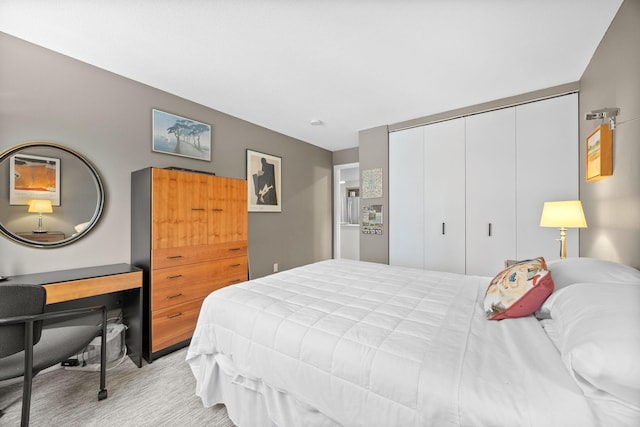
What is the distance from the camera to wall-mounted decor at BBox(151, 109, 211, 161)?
Result: 2781mm

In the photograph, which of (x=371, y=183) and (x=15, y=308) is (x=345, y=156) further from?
(x=15, y=308)

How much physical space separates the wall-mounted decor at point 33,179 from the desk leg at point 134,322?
3.33ft

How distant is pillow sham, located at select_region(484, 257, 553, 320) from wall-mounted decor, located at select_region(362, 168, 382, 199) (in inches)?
105

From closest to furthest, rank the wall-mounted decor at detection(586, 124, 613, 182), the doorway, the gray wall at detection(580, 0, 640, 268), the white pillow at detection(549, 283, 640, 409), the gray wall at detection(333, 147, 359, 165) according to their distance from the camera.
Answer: the white pillow at detection(549, 283, 640, 409), the gray wall at detection(580, 0, 640, 268), the wall-mounted decor at detection(586, 124, 613, 182), the gray wall at detection(333, 147, 359, 165), the doorway

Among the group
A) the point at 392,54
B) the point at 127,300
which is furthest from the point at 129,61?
the point at 392,54

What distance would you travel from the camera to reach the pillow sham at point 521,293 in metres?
1.28

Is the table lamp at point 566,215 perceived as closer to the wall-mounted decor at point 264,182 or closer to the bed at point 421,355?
the bed at point 421,355

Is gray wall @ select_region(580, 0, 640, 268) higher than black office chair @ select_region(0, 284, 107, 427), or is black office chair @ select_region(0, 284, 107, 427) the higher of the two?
gray wall @ select_region(580, 0, 640, 268)

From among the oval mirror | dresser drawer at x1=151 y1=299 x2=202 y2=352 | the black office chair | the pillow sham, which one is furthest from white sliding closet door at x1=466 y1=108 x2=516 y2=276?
the oval mirror

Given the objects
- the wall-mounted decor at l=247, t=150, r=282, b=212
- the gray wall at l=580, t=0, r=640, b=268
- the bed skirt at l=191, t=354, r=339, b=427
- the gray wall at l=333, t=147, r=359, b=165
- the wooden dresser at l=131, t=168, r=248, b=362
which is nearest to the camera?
the bed skirt at l=191, t=354, r=339, b=427

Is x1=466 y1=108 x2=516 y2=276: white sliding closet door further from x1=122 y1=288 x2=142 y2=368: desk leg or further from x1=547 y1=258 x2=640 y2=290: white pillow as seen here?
x1=122 y1=288 x2=142 y2=368: desk leg

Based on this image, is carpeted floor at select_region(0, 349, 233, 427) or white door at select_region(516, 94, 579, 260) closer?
carpeted floor at select_region(0, 349, 233, 427)

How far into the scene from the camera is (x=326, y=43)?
6.70ft

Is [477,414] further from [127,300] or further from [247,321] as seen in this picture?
[127,300]
